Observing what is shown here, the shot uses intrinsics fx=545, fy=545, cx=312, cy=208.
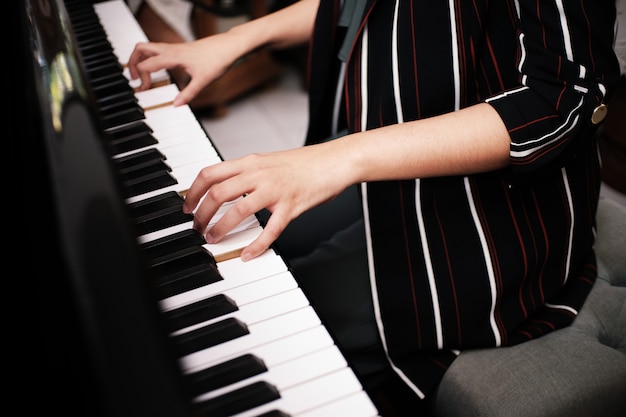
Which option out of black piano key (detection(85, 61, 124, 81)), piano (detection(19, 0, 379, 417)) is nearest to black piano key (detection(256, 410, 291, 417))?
piano (detection(19, 0, 379, 417))

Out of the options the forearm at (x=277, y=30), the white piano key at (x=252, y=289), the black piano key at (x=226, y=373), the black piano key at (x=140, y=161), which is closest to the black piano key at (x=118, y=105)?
the black piano key at (x=140, y=161)

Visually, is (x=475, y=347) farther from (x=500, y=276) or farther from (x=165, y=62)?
(x=165, y=62)

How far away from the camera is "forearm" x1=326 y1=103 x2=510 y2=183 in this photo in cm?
74

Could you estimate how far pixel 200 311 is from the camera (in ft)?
2.03

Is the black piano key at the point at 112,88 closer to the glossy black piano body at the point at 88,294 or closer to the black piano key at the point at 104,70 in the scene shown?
the black piano key at the point at 104,70

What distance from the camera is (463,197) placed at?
87cm

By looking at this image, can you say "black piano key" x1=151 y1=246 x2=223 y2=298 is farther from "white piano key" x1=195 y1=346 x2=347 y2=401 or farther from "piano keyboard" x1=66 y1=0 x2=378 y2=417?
"white piano key" x1=195 y1=346 x2=347 y2=401

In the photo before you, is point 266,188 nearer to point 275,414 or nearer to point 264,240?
point 264,240

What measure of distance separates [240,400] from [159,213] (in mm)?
327

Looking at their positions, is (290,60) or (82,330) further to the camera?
(290,60)

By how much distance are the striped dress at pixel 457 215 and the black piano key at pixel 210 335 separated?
13.1 inches

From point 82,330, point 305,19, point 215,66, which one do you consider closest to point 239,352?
point 82,330

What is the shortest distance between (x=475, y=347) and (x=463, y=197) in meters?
0.23

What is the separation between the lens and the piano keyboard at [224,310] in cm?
54
